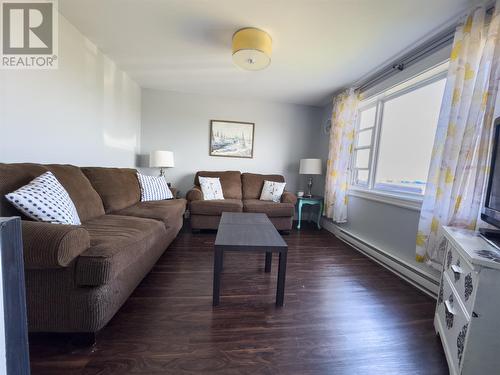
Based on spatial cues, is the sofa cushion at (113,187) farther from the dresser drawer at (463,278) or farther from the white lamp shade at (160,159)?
the dresser drawer at (463,278)

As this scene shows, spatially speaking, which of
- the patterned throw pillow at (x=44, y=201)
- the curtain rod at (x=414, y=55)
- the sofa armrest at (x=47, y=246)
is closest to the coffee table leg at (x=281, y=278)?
the sofa armrest at (x=47, y=246)

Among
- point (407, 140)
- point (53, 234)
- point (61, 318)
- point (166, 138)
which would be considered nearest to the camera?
point (53, 234)

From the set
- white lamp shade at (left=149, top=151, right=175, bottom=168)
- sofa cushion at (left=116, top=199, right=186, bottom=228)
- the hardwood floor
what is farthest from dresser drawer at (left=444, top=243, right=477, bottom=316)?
white lamp shade at (left=149, top=151, right=175, bottom=168)

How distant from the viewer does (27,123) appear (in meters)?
1.62

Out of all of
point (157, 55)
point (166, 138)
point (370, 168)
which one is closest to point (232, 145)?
point (166, 138)

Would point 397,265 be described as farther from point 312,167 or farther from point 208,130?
point 208,130

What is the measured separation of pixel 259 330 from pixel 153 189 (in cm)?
217

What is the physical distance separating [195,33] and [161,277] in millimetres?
2225

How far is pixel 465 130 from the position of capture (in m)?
1.48

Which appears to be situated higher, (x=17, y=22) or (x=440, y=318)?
(x=17, y=22)

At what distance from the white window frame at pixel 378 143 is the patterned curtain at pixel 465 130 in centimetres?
33

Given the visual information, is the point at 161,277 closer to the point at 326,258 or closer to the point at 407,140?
the point at 326,258

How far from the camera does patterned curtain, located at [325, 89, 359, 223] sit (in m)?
2.95

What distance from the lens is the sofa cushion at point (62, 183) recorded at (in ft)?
4.09
